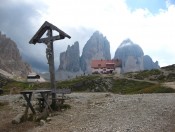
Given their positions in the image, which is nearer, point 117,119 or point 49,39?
point 117,119

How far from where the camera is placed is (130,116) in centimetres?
2761

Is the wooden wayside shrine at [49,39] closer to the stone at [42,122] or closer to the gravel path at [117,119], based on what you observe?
the gravel path at [117,119]

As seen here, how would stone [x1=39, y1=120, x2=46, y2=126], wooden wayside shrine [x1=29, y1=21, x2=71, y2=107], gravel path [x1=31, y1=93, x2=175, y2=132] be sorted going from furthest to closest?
wooden wayside shrine [x1=29, y1=21, x2=71, y2=107] < stone [x1=39, y1=120, x2=46, y2=126] < gravel path [x1=31, y1=93, x2=175, y2=132]

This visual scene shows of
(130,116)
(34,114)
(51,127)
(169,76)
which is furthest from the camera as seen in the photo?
(169,76)

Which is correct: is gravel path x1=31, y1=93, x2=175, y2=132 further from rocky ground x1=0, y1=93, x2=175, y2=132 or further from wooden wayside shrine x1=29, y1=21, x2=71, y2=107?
wooden wayside shrine x1=29, y1=21, x2=71, y2=107

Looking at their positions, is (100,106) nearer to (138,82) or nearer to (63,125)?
(63,125)

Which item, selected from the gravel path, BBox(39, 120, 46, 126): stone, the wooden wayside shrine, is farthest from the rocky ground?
the wooden wayside shrine

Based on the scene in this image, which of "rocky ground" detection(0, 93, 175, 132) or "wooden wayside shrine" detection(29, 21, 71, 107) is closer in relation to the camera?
"rocky ground" detection(0, 93, 175, 132)

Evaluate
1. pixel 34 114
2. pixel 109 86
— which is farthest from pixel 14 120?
pixel 109 86

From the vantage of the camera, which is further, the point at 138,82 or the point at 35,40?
the point at 138,82

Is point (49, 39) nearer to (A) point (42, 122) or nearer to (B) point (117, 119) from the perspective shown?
(A) point (42, 122)

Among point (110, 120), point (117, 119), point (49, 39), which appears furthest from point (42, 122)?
point (49, 39)

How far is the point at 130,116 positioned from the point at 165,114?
252cm

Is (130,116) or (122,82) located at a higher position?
(122,82)
